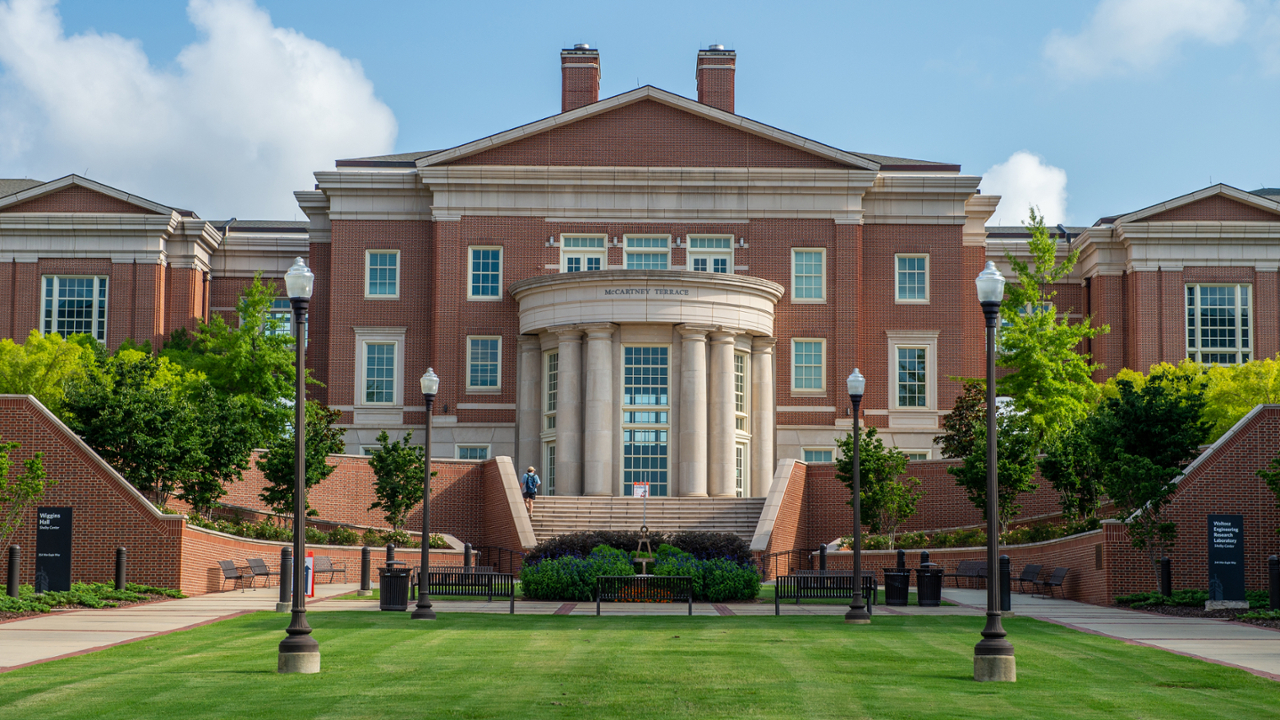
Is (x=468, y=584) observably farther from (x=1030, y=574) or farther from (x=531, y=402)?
(x=531, y=402)

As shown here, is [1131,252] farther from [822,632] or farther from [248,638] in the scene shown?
[248,638]

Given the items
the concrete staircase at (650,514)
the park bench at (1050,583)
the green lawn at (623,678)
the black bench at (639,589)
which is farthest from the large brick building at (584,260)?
the green lawn at (623,678)

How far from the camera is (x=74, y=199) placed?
179 ft

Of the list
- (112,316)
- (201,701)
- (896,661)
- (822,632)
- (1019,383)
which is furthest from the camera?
(112,316)

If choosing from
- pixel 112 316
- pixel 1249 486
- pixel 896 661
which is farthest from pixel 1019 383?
pixel 112 316

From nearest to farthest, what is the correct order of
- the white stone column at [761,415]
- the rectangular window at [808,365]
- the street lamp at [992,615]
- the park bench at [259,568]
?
A: the street lamp at [992,615] < the park bench at [259,568] < the white stone column at [761,415] < the rectangular window at [808,365]

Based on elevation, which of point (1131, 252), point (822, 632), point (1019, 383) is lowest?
point (822, 632)

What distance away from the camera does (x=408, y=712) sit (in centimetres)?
1310

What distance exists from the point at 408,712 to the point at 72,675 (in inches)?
195

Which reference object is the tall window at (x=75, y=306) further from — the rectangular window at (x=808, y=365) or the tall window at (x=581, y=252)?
the rectangular window at (x=808, y=365)

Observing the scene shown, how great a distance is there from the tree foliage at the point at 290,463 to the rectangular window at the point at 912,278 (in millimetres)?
23353

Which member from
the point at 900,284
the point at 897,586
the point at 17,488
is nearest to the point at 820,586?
the point at 897,586

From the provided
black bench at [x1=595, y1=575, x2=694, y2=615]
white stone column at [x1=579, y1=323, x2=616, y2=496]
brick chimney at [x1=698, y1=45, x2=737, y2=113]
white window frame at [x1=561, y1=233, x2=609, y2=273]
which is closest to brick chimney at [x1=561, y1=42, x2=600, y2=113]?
brick chimney at [x1=698, y1=45, x2=737, y2=113]

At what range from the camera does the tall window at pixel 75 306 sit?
5412cm
